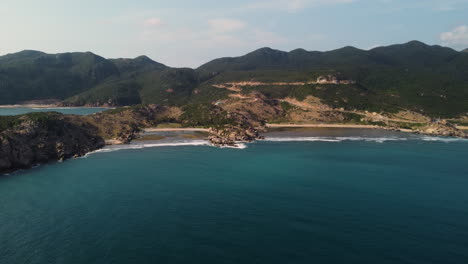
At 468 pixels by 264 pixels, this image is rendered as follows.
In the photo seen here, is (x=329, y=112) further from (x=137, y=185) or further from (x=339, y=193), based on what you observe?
(x=137, y=185)

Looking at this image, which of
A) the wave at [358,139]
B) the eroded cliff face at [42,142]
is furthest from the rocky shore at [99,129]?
the wave at [358,139]

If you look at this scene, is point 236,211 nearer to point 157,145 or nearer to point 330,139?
point 157,145

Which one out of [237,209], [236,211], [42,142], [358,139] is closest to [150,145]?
[42,142]

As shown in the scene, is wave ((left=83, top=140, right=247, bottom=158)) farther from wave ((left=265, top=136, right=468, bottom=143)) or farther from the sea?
wave ((left=265, top=136, right=468, bottom=143))

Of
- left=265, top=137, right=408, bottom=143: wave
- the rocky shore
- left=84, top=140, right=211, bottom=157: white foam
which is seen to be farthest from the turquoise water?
left=265, top=137, right=408, bottom=143: wave

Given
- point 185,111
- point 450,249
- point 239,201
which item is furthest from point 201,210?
point 185,111

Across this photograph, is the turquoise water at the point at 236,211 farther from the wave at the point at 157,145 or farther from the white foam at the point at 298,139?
the white foam at the point at 298,139

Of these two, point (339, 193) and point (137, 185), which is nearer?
point (339, 193)
